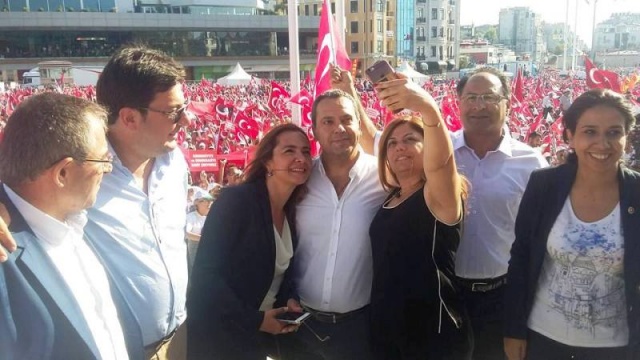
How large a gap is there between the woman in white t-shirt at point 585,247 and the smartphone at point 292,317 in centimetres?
86

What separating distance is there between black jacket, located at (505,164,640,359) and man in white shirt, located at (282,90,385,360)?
0.59m

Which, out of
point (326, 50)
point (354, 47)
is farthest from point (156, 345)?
point (354, 47)

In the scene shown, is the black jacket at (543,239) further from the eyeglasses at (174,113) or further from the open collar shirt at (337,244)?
the eyeglasses at (174,113)

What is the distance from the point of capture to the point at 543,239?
2066 millimetres

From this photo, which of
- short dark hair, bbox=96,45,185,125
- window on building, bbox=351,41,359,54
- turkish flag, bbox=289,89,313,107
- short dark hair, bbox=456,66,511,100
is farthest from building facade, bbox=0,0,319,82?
short dark hair, bbox=96,45,185,125

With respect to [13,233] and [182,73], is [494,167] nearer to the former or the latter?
[182,73]

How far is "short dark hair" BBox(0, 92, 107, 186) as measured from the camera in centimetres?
134

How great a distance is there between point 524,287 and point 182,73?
1.62 meters

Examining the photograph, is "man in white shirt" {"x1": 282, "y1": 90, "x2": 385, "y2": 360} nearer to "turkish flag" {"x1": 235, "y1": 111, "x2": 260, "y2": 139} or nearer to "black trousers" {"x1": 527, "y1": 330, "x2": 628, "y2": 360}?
"black trousers" {"x1": 527, "y1": 330, "x2": 628, "y2": 360}

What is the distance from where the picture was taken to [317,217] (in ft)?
7.20

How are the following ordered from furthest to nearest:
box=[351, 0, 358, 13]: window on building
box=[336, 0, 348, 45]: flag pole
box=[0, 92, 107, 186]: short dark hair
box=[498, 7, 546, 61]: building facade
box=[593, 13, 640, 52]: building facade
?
box=[498, 7, 546, 61]: building facade, box=[593, 13, 640, 52]: building facade, box=[351, 0, 358, 13]: window on building, box=[336, 0, 348, 45]: flag pole, box=[0, 92, 107, 186]: short dark hair

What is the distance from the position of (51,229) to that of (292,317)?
108 centimetres

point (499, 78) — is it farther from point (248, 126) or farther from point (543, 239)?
point (248, 126)

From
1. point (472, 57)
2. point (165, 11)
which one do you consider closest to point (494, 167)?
point (165, 11)
